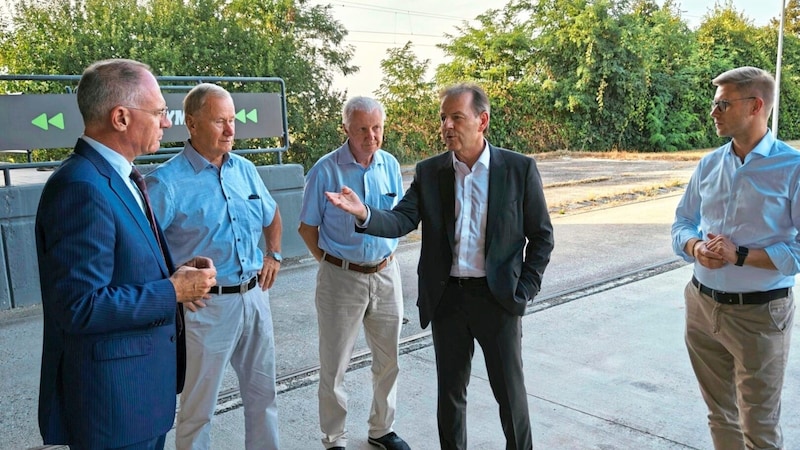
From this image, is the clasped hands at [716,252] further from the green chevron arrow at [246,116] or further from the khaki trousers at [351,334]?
the green chevron arrow at [246,116]

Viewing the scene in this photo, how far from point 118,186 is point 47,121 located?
492cm

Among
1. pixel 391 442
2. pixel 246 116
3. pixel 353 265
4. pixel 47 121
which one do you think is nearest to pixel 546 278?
pixel 246 116

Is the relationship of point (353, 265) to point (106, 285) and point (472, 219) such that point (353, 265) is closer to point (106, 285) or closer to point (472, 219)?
point (472, 219)

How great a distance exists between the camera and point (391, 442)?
11.3ft

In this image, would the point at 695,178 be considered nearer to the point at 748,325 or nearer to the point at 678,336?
the point at 748,325

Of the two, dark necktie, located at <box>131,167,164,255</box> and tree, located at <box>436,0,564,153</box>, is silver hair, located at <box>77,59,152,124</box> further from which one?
tree, located at <box>436,0,564,153</box>

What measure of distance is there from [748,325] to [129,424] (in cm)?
237

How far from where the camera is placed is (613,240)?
910 cm

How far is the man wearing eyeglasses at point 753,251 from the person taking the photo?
2.73m

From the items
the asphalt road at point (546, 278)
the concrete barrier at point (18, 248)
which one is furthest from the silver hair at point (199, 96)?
the concrete barrier at point (18, 248)

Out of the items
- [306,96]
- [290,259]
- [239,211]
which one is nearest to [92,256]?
[239,211]

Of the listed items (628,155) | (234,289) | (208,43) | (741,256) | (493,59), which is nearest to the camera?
(741,256)

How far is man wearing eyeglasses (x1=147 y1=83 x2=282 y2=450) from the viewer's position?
2.93m

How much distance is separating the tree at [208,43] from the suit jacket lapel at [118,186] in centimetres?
895
